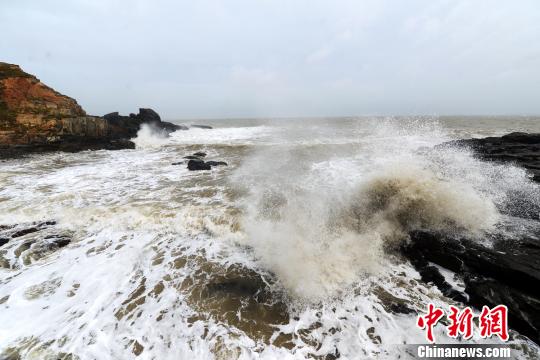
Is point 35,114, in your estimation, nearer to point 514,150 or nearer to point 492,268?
point 492,268

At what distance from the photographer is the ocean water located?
3.75 metres

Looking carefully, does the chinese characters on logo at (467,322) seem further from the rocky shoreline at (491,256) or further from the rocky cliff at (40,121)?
the rocky cliff at (40,121)

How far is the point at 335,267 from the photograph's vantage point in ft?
16.5

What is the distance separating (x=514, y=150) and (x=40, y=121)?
3093cm

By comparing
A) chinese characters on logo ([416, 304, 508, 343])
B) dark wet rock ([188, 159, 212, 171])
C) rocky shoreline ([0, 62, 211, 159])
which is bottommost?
chinese characters on logo ([416, 304, 508, 343])

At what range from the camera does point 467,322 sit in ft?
12.8

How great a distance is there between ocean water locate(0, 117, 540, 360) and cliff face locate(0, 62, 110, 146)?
11988 millimetres

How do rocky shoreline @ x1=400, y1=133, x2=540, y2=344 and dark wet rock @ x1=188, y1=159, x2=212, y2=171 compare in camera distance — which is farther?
dark wet rock @ x1=188, y1=159, x2=212, y2=171

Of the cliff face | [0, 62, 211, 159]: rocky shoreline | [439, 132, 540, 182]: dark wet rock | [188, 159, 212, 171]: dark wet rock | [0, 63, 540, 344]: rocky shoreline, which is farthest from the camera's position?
the cliff face

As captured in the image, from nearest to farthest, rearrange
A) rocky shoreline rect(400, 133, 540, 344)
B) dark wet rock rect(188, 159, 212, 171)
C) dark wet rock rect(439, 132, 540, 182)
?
rocky shoreline rect(400, 133, 540, 344)
dark wet rock rect(439, 132, 540, 182)
dark wet rock rect(188, 159, 212, 171)

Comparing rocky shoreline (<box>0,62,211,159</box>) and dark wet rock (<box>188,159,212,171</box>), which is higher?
rocky shoreline (<box>0,62,211,159</box>)

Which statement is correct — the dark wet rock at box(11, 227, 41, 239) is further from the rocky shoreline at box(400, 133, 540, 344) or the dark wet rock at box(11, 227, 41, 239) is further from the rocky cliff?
the rocky cliff

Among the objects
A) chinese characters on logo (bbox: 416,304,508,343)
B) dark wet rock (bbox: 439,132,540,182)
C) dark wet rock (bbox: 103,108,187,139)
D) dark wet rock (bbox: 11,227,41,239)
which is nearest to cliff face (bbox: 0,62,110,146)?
dark wet rock (bbox: 103,108,187,139)

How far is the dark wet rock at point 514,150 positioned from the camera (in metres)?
10.9
